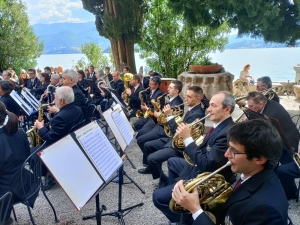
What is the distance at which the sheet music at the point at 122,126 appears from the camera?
11.6 ft

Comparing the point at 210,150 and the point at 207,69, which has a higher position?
the point at 210,150

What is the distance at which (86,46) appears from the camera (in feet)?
61.9

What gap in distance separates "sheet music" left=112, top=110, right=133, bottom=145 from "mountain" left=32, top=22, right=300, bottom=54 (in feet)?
12.2

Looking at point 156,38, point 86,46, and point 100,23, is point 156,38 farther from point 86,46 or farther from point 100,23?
point 86,46

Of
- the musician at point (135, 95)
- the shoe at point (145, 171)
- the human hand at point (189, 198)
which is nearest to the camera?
the human hand at point (189, 198)

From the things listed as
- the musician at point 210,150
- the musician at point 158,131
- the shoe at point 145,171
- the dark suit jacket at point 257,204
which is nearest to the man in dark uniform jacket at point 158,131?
the musician at point 158,131

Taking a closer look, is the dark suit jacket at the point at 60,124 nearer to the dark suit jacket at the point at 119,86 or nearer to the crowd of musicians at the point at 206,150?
the crowd of musicians at the point at 206,150

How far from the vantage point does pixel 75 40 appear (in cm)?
8381

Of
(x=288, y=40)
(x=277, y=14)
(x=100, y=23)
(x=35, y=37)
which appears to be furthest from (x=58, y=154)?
(x=35, y=37)

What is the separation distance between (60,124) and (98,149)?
1.80m

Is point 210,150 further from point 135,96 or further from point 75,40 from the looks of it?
point 75,40

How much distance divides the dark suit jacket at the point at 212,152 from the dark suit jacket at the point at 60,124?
6.48 feet

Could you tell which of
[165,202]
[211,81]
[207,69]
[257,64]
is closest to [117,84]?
[207,69]

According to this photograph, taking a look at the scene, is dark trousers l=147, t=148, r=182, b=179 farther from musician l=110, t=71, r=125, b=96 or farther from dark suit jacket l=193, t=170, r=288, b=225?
musician l=110, t=71, r=125, b=96
